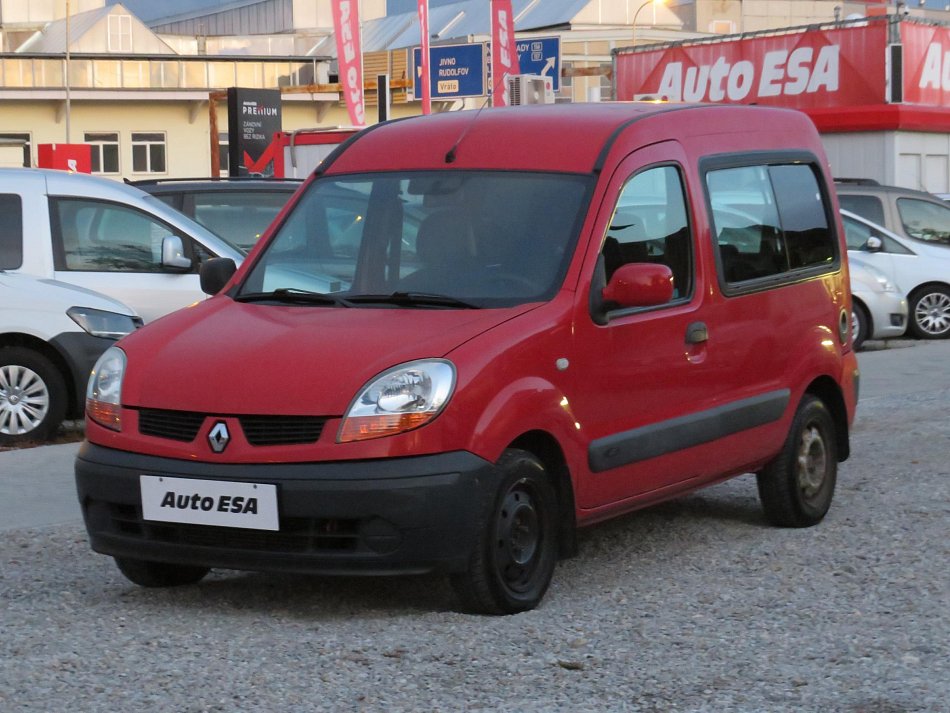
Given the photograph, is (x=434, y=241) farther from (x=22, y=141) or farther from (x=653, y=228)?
(x=22, y=141)

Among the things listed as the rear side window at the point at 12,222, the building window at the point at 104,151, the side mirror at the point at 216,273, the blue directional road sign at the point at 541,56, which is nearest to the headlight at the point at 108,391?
the side mirror at the point at 216,273

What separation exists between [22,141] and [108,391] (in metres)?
46.7

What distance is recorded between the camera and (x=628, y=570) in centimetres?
662

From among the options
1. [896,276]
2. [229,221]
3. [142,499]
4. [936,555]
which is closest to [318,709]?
[142,499]

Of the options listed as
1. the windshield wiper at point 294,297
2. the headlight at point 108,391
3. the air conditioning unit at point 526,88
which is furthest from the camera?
the air conditioning unit at point 526,88

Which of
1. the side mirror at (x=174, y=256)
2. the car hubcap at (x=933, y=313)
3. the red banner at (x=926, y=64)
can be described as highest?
the red banner at (x=926, y=64)

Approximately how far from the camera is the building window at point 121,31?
64.4m

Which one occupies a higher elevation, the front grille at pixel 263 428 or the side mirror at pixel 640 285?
the side mirror at pixel 640 285

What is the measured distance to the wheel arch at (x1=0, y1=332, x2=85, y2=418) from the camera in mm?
10438

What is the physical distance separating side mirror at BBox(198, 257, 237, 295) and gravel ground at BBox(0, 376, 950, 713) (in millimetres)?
1148

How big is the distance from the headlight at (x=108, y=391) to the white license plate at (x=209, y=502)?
298 millimetres

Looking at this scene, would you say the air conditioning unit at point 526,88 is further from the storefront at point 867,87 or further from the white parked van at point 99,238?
the white parked van at point 99,238

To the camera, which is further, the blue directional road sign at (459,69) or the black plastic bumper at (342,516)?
the blue directional road sign at (459,69)

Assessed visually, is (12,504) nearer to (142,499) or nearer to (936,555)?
(142,499)
